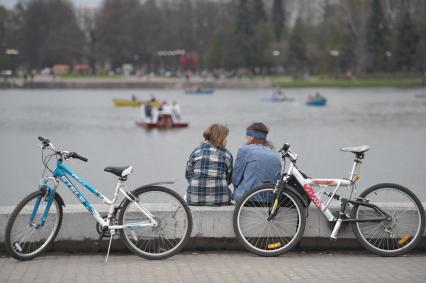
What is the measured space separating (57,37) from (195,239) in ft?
513

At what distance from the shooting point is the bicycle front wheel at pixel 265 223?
9352 mm

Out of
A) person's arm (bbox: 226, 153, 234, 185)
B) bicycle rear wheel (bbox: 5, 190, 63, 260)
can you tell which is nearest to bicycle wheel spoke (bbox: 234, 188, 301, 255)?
person's arm (bbox: 226, 153, 234, 185)

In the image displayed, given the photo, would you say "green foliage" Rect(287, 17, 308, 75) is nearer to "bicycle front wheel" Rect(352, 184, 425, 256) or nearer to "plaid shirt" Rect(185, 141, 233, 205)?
"plaid shirt" Rect(185, 141, 233, 205)

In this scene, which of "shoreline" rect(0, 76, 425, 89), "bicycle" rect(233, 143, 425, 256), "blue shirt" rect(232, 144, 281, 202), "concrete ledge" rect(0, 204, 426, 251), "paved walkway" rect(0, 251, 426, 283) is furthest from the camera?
"shoreline" rect(0, 76, 425, 89)

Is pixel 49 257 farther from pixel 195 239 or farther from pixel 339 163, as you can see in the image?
pixel 339 163

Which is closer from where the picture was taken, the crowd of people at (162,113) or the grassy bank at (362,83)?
the crowd of people at (162,113)

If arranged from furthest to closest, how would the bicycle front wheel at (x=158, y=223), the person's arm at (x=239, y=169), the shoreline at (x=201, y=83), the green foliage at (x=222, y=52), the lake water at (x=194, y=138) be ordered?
the green foliage at (x=222, y=52), the shoreline at (x=201, y=83), the lake water at (x=194, y=138), the person's arm at (x=239, y=169), the bicycle front wheel at (x=158, y=223)

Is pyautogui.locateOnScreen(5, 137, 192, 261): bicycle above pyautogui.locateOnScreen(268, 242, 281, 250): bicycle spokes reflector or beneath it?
above

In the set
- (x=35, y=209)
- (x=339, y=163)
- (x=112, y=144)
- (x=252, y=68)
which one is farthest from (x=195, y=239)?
(x=252, y=68)

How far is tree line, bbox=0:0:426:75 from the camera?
13950 centimetres

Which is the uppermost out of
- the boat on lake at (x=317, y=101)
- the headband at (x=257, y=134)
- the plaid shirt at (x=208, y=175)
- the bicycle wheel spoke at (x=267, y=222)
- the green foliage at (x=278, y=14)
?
the green foliage at (x=278, y=14)

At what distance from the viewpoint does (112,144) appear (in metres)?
44.4

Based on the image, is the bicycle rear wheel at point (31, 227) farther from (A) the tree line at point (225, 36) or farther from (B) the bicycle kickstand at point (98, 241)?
(A) the tree line at point (225, 36)

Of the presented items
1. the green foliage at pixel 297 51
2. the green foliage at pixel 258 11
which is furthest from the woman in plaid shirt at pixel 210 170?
the green foliage at pixel 258 11
